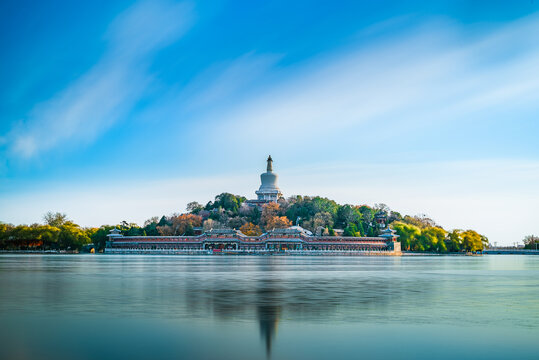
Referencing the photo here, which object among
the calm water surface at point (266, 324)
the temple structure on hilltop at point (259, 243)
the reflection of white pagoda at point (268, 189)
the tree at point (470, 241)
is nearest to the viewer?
the calm water surface at point (266, 324)

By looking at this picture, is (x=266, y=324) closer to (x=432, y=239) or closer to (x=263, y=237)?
(x=263, y=237)

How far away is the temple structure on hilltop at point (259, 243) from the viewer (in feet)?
359

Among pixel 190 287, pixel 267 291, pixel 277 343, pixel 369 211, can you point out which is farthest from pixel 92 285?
pixel 369 211

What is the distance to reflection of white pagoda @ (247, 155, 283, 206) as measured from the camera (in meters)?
135

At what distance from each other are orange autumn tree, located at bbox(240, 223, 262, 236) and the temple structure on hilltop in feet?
14.2

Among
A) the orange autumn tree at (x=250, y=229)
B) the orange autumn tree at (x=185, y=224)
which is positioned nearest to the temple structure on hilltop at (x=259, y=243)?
the orange autumn tree at (x=250, y=229)

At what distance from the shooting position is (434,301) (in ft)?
65.8

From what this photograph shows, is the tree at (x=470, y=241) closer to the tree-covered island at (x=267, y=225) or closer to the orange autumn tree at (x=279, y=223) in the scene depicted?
the tree-covered island at (x=267, y=225)

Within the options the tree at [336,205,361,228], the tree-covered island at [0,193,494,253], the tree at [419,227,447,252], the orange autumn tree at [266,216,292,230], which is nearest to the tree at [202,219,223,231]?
the tree-covered island at [0,193,494,253]

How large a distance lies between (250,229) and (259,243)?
25.2 ft

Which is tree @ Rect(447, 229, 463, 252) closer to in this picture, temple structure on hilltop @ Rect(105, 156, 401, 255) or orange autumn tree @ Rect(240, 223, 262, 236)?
temple structure on hilltop @ Rect(105, 156, 401, 255)

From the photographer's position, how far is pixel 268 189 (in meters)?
137

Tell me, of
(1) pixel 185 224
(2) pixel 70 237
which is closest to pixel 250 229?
(1) pixel 185 224

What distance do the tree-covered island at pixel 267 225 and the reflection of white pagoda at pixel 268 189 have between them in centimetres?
208
